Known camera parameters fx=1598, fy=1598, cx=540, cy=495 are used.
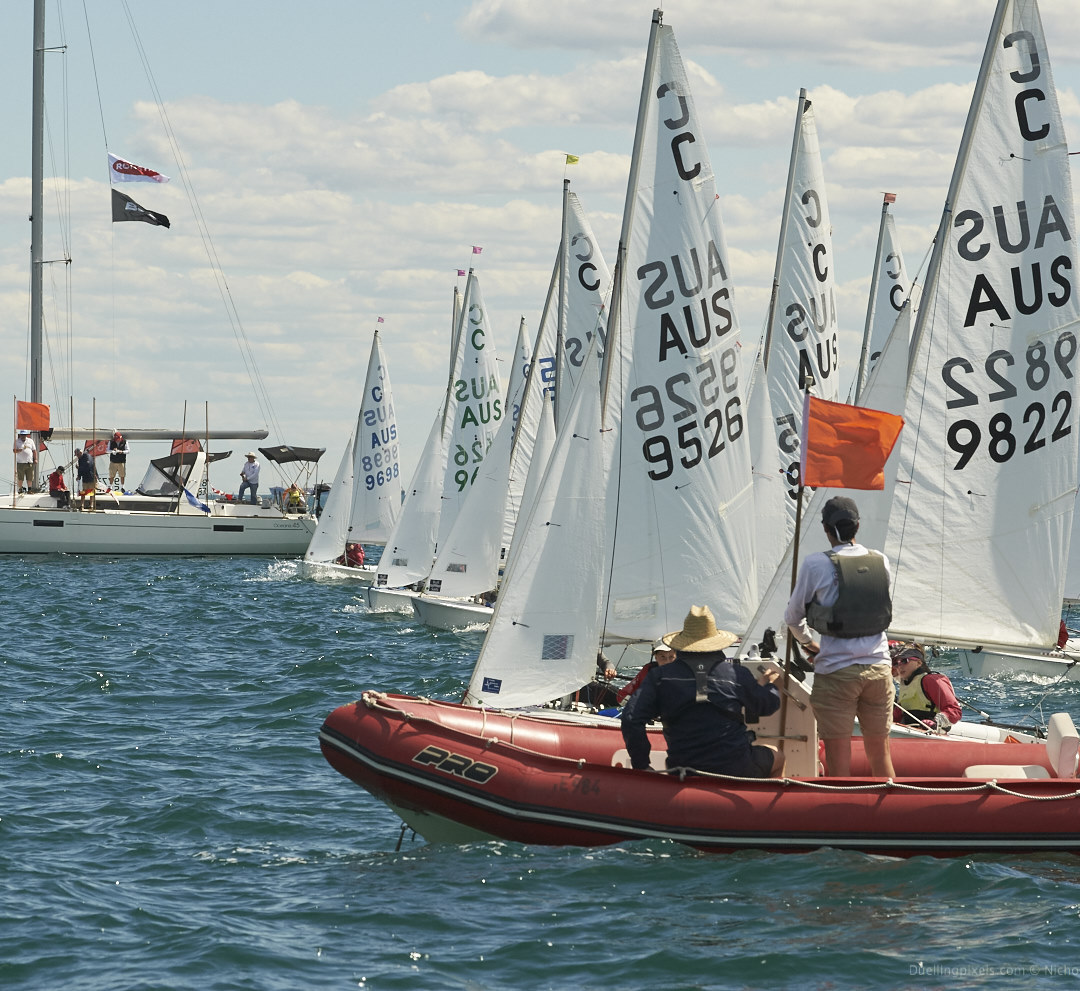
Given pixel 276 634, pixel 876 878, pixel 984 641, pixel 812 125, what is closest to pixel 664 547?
pixel 984 641

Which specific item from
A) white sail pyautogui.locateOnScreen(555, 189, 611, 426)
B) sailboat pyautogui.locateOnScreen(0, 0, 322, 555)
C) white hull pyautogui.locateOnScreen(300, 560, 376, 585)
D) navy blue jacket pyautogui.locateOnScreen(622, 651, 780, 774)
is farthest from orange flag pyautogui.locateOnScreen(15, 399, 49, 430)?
navy blue jacket pyautogui.locateOnScreen(622, 651, 780, 774)

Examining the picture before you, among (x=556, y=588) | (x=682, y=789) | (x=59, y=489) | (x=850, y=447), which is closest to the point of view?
(x=682, y=789)

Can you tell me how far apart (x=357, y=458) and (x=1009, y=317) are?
24185mm

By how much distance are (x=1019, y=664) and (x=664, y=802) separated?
12.7 meters

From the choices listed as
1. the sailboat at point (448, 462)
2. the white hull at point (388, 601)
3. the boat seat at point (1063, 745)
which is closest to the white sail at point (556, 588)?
the boat seat at point (1063, 745)

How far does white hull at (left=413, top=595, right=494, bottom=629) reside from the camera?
25438 millimetres

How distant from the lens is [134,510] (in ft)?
149

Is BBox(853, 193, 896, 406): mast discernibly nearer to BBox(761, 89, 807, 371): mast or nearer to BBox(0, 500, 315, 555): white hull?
BBox(761, 89, 807, 371): mast

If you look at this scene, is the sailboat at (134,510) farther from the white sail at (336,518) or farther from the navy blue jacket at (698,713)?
the navy blue jacket at (698,713)

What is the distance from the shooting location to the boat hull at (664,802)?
9898 millimetres

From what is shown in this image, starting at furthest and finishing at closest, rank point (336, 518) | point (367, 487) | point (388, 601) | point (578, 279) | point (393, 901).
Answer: point (336, 518), point (367, 487), point (388, 601), point (578, 279), point (393, 901)

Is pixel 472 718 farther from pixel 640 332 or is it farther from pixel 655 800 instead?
pixel 640 332

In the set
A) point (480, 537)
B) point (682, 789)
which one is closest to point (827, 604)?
point (682, 789)

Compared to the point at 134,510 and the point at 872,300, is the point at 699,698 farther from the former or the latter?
the point at 134,510
